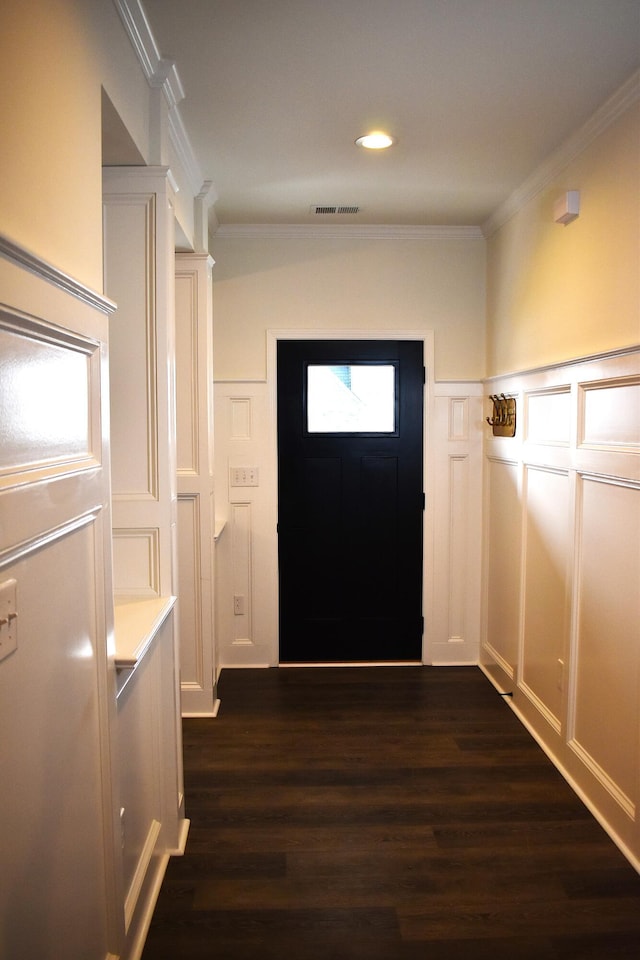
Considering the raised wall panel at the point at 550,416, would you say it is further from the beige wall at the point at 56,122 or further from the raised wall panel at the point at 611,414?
the beige wall at the point at 56,122

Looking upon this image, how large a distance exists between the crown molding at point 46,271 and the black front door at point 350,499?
2.69 m

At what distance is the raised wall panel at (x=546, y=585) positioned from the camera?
3.12 meters

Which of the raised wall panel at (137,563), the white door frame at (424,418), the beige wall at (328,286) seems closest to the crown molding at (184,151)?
the beige wall at (328,286)

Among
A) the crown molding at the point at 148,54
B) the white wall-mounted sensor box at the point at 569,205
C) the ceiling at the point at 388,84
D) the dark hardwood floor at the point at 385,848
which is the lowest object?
the dark hardwood floor at the point at 385,848

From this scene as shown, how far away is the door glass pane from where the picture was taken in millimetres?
4305

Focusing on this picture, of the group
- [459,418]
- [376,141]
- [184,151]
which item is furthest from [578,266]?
[184,151]

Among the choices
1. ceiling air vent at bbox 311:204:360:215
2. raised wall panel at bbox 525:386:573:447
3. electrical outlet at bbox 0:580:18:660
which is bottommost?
electrical outlet at bbox 0:580:18:660

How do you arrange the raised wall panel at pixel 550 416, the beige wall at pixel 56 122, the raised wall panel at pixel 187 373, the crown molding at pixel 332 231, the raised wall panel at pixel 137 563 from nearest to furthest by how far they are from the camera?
the beige wall at pixel 56 122
the raised wall panel at pixel 137 563
the raised wall panel at pixel 550 416
the raised wall panel at pixel 187 373
the crown molding at pixel 332 231

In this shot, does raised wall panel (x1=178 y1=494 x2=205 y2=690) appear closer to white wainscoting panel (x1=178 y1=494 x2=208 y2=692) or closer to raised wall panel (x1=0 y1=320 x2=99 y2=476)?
white wainscoting panel (x1=178 y1=494 x2=208 y2=692)

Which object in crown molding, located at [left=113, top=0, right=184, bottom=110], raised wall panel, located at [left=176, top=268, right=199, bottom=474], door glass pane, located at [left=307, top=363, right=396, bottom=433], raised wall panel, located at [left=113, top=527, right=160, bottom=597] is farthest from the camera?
door glass pane, located at [left=307, top=363, right=396, bottom=433]

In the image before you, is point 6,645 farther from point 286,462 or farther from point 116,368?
point 286,462

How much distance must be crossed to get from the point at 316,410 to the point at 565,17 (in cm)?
253

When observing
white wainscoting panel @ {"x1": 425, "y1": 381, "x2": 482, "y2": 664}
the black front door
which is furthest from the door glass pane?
white wainscoting panel @ {"x1": 425, "y1": 381, "x2": 482, "y2": 664}

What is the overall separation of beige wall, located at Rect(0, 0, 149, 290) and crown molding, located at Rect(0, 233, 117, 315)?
31 mm
